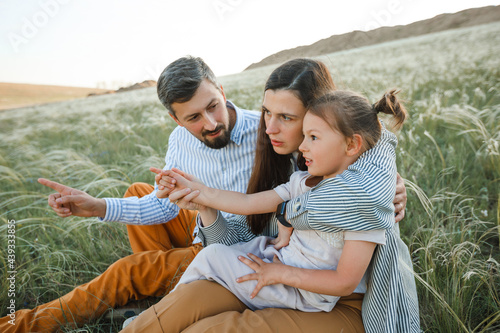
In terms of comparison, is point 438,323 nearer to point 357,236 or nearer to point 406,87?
point 357,236

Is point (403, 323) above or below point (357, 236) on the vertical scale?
below

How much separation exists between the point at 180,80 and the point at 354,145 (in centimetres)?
130

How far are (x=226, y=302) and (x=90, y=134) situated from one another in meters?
6.07

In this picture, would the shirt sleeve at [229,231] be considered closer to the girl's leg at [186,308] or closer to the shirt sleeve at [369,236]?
the girl's leg at [186,308]

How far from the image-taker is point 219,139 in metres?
2.55

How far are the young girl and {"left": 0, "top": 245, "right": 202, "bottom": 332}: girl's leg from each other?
26.2 inches

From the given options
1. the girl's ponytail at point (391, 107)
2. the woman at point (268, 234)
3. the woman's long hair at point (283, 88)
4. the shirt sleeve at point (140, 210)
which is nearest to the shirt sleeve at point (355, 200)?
the girl's ponytail at point (391, 107)

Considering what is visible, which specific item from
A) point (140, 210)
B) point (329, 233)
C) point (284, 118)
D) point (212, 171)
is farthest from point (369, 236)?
→ point (140, 210)

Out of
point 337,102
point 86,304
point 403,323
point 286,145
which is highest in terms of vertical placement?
point 337,102

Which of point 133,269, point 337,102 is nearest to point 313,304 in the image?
point 337,102

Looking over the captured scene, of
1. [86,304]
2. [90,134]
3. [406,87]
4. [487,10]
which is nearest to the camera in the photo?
[86,304]

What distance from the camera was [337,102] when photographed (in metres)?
1.69

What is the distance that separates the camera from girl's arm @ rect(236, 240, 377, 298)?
157 centimetres

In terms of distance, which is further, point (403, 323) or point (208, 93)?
point (208, 93)
